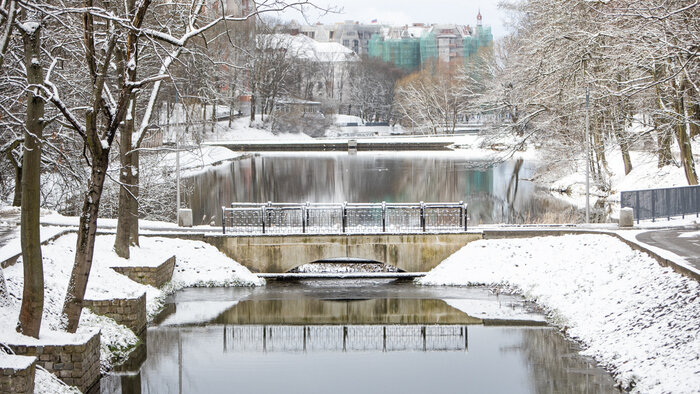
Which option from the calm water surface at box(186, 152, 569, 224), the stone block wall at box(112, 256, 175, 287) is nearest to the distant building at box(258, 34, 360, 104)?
the calm water surface at box(186, 152, 569, 224)

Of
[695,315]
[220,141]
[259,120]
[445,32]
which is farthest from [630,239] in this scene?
[445,32]

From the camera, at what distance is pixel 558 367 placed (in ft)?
53.0

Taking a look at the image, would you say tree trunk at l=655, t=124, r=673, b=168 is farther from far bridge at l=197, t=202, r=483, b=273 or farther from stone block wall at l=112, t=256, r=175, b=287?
stone block wall at l=112, t=256, r=175, b=287

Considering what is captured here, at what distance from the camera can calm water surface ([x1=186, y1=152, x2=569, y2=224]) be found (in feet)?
137

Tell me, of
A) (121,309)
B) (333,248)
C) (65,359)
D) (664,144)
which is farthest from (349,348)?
(664,144)

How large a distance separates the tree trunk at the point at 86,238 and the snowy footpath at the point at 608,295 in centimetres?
940

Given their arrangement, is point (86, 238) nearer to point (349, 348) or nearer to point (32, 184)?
point (32, 184)

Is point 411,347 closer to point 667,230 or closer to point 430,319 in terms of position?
point 430,319

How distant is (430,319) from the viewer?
20.8m

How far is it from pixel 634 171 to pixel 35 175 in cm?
3621

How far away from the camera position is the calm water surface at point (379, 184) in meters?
41.7

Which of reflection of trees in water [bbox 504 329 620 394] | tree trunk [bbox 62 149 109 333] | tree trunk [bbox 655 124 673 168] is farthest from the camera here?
tree trunk [bbox 655 124 673 168]

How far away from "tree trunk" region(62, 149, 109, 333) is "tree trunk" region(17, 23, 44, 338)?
836 millimetres

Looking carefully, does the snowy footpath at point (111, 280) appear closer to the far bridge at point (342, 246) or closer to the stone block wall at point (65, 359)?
the stone block wall at point (65, 359)
